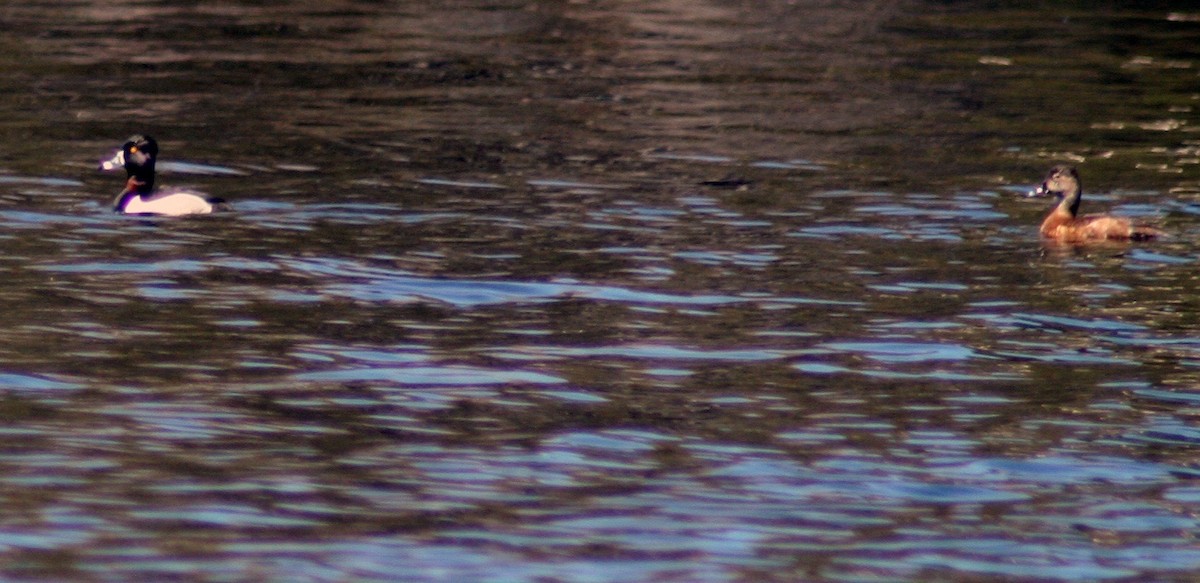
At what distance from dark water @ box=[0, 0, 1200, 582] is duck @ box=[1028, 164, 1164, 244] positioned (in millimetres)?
261

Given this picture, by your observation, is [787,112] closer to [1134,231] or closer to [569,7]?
[1134,231]

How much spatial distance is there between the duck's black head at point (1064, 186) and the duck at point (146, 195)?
6.68 m

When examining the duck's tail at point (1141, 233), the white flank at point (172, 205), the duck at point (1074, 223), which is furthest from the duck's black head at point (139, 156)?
the duck's tail at point (1141, 233)

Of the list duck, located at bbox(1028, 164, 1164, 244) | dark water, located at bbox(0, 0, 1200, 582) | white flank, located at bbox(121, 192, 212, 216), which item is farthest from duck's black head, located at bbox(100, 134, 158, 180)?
duck, located at bbox(1028, 164, 1164, 244)

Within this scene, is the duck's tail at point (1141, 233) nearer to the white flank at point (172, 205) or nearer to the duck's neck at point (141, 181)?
the white flank at point (172, 205)

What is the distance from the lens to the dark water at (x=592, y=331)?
8398 mm

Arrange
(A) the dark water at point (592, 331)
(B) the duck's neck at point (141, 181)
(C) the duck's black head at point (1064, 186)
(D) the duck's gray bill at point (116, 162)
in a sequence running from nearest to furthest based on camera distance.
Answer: (A) the dark water at point (592, 331) < (C) the duck's black head at point (1064, 186) < (B) the duck's neck at point (141, 181) < (D) the duck's gray bill at point (116, 162)

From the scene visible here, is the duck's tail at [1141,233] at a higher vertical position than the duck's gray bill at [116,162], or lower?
lower

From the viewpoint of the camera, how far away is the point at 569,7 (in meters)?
30.3

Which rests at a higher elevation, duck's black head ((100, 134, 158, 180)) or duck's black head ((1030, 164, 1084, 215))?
duck's black head ((100, 134, 158, 180))

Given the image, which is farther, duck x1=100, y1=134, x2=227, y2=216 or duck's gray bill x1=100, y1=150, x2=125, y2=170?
duck's gray bill x1=100, y1=150, x2=125, y2=170

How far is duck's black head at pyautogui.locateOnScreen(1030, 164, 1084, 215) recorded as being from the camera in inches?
612

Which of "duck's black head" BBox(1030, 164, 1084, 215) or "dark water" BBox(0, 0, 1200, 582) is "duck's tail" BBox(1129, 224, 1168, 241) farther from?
"duck's black head" BBox(1030, 164, 1084, 215)

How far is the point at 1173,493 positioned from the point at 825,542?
6.02 feet
